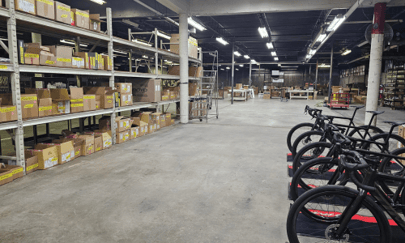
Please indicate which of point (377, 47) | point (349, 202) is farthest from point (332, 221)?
point (377, 47)

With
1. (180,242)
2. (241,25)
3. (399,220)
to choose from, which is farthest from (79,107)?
(241,25)

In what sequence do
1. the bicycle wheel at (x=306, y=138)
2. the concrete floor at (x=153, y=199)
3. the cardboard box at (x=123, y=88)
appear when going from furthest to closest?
the cardboard box at (x=123, y=88) < the bicycle wheel at (x=306, y=138) < the concrete floor at (x=153, y=199)

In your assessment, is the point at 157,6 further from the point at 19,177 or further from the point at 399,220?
the point at 399,220

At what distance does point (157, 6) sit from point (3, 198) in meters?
8.92

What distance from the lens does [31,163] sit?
13.0 ft

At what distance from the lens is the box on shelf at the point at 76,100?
15.7ft

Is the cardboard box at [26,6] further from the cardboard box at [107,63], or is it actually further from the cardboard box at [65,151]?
the cardboard box at [65,151]

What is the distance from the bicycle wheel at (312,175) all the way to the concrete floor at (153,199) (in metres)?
0.26

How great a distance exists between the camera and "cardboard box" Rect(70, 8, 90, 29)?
4820 millimetres

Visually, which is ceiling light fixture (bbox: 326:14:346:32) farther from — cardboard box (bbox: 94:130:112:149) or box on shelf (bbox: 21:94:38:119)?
box on shelf (bbox: 21:94:38:119)

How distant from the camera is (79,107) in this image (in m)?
4.94

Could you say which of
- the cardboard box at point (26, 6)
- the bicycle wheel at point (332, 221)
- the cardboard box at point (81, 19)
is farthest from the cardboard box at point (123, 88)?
the bicycle wheel at point (332, 221)

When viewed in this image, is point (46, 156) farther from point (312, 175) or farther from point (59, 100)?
point (312, 175)

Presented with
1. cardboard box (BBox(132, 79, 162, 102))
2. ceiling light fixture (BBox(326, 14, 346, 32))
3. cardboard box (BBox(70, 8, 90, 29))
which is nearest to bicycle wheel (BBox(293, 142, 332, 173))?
cardboard box (BBox(70, 8, 90, 29))
